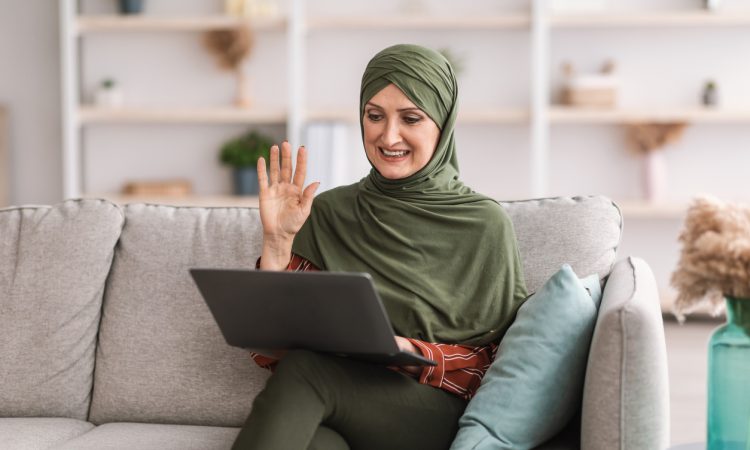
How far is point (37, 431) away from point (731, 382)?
1.48 meters

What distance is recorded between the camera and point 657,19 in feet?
17.4

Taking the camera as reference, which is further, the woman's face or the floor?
the floor

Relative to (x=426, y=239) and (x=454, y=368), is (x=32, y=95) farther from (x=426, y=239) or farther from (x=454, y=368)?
(x=454, y=368)

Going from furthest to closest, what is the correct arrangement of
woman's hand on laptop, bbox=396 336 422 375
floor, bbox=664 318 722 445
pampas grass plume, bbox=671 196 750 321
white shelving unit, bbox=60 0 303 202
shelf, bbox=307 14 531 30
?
white shelving unit, bbox=60 0 303 202 < shelf, bbox=307 14 531 30 < floor, bbox=664 318 722 445 < woman's hand on laptop, bbox=396 336 422 375 < pampas grass plume, bbox=671 196 750 321

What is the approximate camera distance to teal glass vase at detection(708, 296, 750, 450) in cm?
157

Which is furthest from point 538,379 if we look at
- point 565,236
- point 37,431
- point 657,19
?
point 657,19

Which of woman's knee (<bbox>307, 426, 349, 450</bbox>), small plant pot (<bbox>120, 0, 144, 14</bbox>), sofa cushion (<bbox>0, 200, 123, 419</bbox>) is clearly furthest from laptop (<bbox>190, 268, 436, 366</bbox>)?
small plant pot (<bbox>120, 0, 144, 14</bbox>)

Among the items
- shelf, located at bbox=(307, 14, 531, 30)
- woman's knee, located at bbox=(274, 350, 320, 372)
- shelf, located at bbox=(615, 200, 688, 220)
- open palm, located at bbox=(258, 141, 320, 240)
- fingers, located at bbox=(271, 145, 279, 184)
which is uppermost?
shelf, located at bbox=(307, 14, 531, 30)

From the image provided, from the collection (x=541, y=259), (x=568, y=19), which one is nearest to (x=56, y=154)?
(x=568, y=19)

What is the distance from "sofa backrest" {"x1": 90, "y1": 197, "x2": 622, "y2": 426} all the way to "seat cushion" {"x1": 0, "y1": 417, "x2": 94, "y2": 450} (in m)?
0.09

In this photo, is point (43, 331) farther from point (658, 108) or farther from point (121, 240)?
point (658, 108)

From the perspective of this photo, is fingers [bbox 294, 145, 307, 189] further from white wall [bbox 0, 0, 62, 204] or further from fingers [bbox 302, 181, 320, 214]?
white wall [bbox 0, 0, 62, 204]

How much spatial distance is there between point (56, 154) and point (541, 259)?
14.9 feet

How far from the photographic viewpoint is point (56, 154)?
6066 mm
